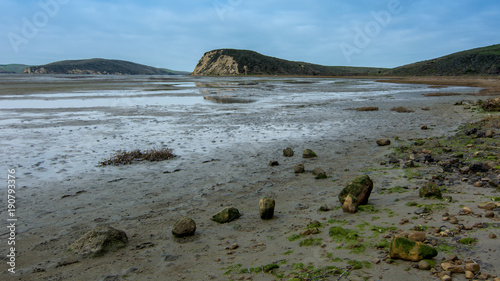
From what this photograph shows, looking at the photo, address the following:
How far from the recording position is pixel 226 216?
18.2ft

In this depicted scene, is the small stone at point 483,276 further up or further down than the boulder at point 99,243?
further up

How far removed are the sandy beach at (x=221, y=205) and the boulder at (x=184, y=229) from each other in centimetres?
10

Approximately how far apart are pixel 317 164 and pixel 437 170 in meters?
2.83

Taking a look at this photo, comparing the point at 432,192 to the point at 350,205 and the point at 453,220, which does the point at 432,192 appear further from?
the point at 350,205

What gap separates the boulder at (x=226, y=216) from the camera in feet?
18.2

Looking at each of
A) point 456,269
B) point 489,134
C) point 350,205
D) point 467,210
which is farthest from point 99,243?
point 489,134

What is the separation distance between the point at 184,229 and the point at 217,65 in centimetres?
13826

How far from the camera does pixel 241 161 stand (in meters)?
9.38

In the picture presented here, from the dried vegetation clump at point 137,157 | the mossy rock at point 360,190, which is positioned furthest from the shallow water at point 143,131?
the mossy rock at point 360,190

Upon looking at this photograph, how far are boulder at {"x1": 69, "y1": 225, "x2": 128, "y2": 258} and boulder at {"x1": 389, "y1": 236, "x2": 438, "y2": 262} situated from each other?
3.67 metres

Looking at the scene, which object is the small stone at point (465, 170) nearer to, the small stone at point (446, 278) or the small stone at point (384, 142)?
the small stone at point (384, 142)

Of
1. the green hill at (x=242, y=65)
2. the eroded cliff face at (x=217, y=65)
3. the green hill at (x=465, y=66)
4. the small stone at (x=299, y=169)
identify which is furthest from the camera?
the eroded cliff face at (x=217, y=65)

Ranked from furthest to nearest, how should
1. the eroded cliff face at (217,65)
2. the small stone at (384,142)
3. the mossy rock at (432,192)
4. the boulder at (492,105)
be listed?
the eroded cliff face at (217,65) → the boulder at (492,105) → the small stone at (384,142) → the mossy rock at (432,192)

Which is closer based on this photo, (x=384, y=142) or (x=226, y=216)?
(x=226, y=216)
